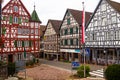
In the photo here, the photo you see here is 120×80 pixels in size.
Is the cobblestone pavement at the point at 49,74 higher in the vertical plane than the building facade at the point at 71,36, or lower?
lower

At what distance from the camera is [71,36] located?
42.1 meters

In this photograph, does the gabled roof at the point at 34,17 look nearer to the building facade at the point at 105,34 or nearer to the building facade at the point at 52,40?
the building facade at the point at 52,40

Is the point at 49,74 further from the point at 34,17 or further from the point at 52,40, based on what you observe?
the point at 52,40

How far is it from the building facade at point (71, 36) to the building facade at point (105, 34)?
346 cm

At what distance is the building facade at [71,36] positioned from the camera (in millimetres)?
39828

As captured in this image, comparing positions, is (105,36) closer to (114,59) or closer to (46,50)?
(114,59)

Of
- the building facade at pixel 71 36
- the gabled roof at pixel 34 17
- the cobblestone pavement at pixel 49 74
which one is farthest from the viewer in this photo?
the gabled roof at pixel 34 17

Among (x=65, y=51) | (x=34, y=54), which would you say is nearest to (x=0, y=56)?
(x=34, y=54)

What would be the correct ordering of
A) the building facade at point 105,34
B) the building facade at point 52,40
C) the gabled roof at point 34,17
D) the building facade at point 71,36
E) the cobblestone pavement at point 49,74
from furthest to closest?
the building facade at point 52,40
the gabled roof at point 34,17
the building facade at point 71,36
the building facade at point 105,34
the cobblestone pavement at point 49,74

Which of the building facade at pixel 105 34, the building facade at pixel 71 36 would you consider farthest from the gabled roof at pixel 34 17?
the building facade at pixel 105 34

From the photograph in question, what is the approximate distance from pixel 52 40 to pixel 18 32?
13.2 meters

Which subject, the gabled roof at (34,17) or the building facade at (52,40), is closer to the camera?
the gabled roof at (34,17)

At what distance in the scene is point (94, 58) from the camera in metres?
36.2

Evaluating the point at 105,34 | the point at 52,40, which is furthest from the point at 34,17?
the point at 105,34
